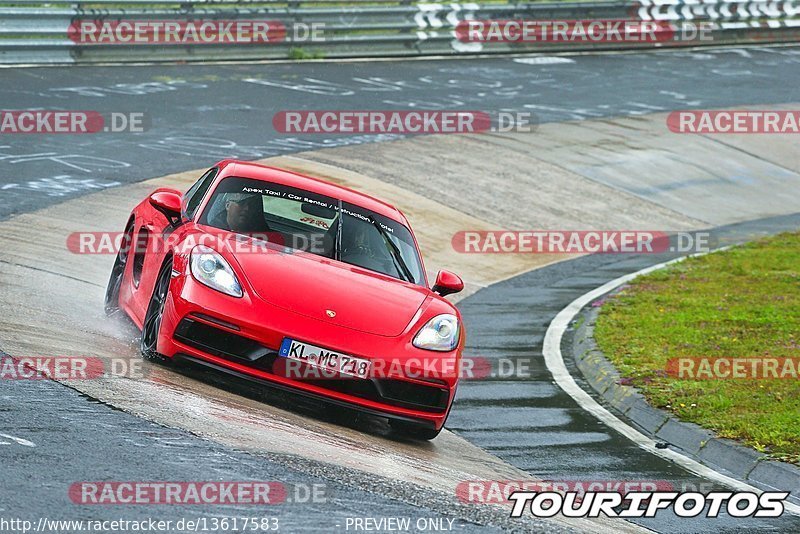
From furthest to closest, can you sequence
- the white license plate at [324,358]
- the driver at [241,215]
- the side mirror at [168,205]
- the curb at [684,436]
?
the side mirror at [168,205] → the driver at [241,215] → the curb at [684,436] → the white license plate at [324,358]

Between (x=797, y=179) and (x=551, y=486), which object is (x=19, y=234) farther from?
(x=797, y=179)

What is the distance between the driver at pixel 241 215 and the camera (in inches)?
336

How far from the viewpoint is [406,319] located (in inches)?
308

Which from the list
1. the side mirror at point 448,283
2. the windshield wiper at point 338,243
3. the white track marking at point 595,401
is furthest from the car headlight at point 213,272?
the white track marking at point 595,401

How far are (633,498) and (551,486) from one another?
55 cm

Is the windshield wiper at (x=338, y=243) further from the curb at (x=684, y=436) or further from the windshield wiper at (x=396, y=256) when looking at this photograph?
the curb at (x=684, y=436)

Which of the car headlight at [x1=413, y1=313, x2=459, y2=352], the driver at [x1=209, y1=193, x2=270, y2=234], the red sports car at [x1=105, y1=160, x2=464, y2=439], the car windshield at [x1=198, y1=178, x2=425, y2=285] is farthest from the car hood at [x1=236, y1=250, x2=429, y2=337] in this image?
the driver at [x1=209, y1=193, x2=270, y2=234]

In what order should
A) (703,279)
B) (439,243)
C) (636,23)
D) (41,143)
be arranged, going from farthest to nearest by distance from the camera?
(636,23) < (41,143) < (439,243) < (703,279)

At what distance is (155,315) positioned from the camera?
7984 mm

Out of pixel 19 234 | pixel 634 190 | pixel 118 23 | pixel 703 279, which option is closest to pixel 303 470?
pixel 19 234

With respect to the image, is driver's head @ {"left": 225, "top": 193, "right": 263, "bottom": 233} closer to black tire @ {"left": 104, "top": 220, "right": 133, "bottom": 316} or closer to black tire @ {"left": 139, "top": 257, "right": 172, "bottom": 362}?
black tire @ {"left": 139, "top": 257, "right": 172, "bottom": 362}

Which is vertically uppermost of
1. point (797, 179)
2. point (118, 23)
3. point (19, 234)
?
point (118, 23)

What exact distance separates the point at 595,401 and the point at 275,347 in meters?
3.93

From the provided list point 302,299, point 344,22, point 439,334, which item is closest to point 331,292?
point 302,299
